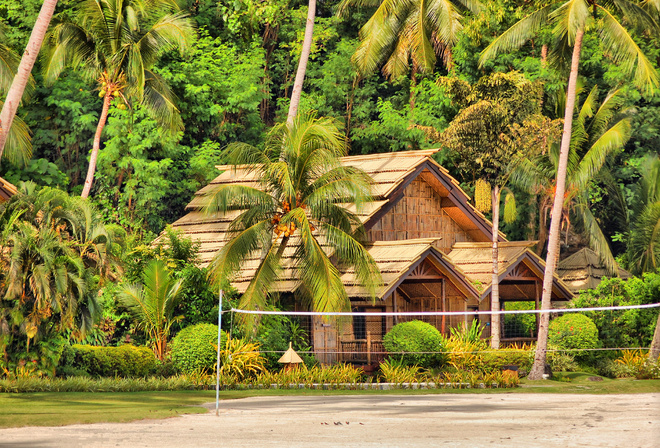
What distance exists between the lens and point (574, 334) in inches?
1119

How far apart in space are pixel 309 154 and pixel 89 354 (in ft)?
24.6

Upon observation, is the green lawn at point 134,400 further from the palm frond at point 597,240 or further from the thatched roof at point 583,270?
the thatched roof at point 583,270

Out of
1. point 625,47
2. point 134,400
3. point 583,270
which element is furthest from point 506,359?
point 583,270

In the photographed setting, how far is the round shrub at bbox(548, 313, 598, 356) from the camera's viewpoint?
92.8ft

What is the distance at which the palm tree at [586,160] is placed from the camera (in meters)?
28.3

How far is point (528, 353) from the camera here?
27203 mm

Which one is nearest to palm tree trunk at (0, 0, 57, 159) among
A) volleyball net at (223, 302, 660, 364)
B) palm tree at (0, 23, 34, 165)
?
palm tree at (0, 23, 34, 165)

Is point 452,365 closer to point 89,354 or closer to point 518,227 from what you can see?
point 89,354

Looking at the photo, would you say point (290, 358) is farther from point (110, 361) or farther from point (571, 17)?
point (571, 17)

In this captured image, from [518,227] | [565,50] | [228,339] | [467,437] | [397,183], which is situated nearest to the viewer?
[467,437]

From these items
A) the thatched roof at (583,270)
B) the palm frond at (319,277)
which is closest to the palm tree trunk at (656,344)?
the palm frond at (319,277)

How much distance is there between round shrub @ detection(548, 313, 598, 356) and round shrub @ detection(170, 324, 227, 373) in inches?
411

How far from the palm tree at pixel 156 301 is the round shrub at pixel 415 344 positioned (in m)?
5.83

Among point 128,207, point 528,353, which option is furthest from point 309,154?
point 128,207
